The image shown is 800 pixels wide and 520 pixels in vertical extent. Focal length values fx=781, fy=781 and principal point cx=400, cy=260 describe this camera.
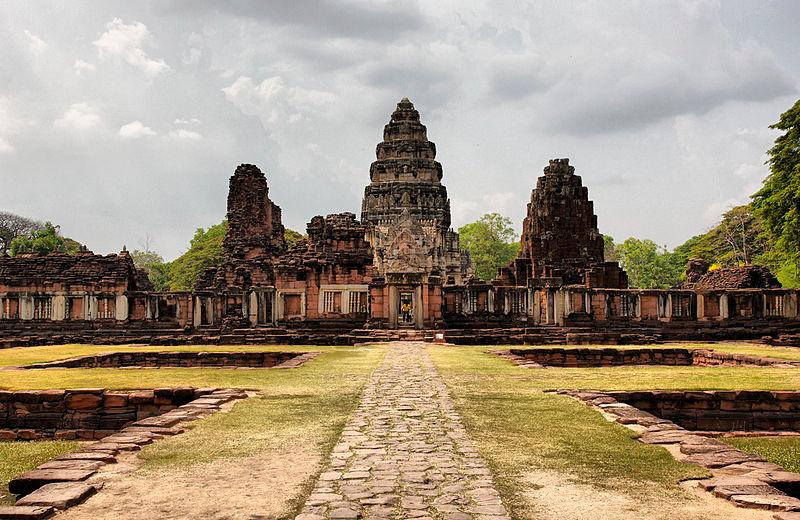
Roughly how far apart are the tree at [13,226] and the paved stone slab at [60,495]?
78.2 metres

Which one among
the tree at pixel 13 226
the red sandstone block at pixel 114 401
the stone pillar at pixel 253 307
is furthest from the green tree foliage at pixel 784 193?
the tree at pixel 13 226

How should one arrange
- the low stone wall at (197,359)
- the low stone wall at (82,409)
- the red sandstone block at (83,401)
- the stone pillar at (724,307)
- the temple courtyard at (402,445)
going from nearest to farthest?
the temple courtyard at (402,445) → the low stone wall at (82,409) → the red sandstone block at (83,401) → the low stone wall at (197,359) → the stone pillar at (724,307)

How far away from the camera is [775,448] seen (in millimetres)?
8461

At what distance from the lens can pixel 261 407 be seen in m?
9.36

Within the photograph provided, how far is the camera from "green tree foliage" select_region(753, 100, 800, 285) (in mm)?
31750

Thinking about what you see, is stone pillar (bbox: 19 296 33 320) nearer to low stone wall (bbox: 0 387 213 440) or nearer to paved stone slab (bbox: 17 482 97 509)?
low stone wall (bbox: 0 387 213 440)

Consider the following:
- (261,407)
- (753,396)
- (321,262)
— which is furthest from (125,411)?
(321,262)

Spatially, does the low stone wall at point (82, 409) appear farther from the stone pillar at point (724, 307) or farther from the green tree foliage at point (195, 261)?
the green tree foliage at point (195, 261)

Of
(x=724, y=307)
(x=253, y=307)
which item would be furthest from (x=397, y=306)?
(x=724, y=307)

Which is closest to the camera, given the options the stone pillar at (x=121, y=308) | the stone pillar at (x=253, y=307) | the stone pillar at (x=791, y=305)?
the stone pillar at (x=791, y=305)

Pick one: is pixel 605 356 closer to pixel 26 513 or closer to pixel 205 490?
pixel 205 490

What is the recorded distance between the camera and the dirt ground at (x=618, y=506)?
4875 mm

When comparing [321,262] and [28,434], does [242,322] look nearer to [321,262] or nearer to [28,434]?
[321,262]

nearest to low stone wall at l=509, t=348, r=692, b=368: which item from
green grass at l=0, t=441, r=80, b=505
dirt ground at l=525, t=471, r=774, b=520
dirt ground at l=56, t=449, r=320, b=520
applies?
green grass at l=0, t=441, r=80, b=505
